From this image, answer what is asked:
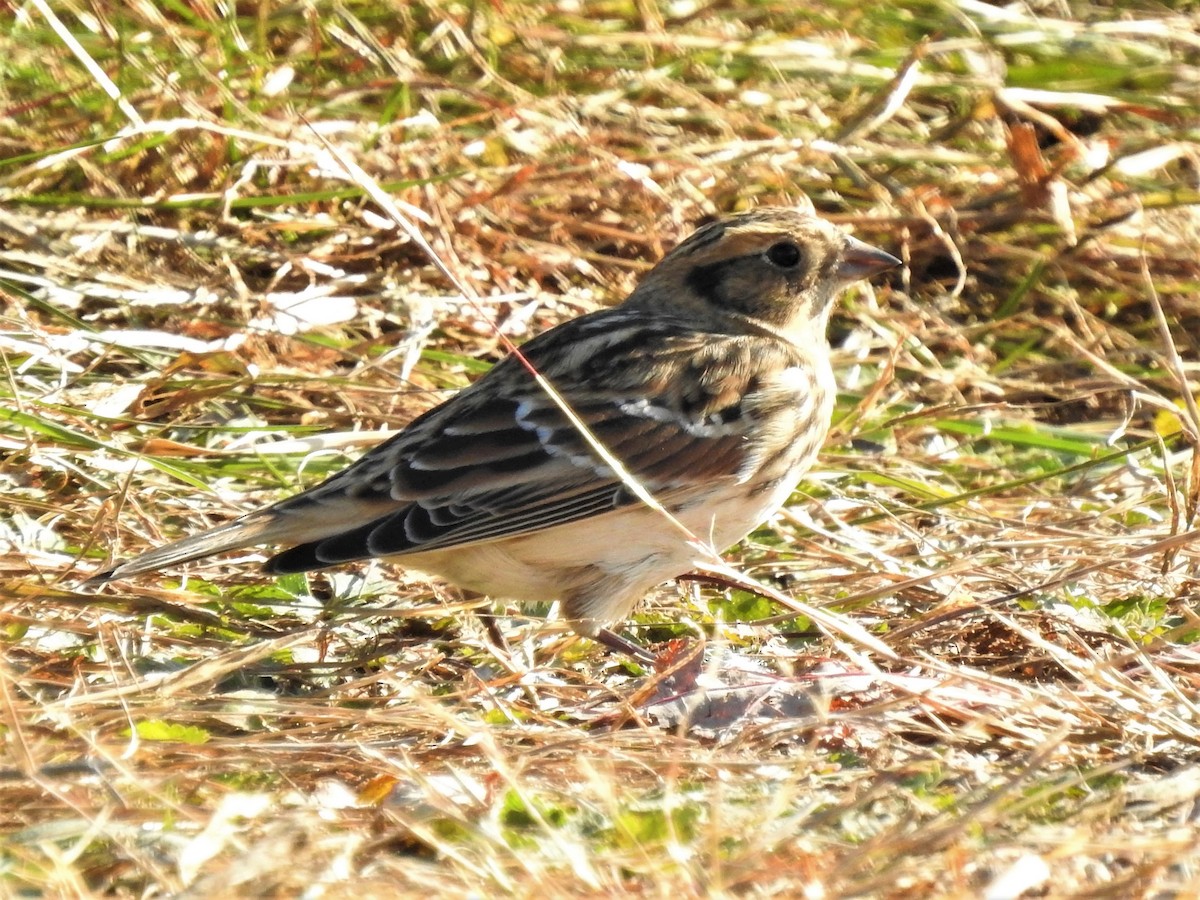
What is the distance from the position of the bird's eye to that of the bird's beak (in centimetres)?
13

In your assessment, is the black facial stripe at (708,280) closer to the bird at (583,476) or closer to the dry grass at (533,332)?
the bird at (583,476)

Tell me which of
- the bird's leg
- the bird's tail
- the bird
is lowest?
the bird's leg

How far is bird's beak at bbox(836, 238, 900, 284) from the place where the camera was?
4.64m

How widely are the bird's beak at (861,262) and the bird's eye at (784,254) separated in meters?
0.13

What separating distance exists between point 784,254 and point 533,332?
49.4 inches

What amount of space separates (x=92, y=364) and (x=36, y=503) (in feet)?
2.18

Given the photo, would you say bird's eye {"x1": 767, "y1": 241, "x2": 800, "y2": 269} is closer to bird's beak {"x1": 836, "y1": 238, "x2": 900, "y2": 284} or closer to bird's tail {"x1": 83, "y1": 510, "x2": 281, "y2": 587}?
bird's beak {"x1": 836, "y1": 238, "x2": 900, "y2": 284}

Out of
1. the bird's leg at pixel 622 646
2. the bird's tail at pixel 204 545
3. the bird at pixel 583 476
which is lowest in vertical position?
the bird's leg at pixel 622 646

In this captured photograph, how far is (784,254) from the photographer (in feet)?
15.3

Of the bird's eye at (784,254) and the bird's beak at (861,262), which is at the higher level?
the bird's eye at (784,254)

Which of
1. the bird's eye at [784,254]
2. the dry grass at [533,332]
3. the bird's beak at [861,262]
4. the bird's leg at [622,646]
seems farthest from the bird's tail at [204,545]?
the bird's beak at [861,262]

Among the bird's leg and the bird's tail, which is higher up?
the bird's tail

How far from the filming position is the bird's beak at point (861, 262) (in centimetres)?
464

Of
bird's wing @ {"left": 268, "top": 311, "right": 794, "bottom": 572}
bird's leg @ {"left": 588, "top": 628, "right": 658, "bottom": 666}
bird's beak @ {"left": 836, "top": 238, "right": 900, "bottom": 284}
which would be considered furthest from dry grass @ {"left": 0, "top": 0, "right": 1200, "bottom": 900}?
bird's beak @ {"left": 836, "top": 238, "right": 900, "bottom": 284}
